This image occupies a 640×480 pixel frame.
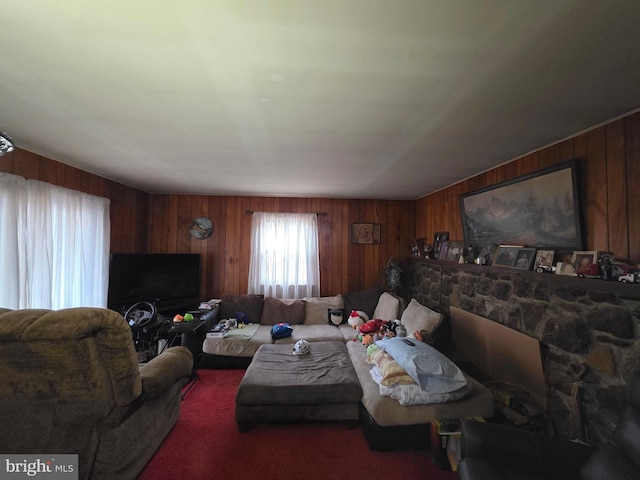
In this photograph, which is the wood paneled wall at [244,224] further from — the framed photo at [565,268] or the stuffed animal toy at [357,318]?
the framed photo at [565,268]

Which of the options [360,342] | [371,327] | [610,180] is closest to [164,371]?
[360,342]

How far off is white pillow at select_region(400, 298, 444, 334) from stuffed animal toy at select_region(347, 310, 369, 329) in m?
0.60

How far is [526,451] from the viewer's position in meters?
1.26

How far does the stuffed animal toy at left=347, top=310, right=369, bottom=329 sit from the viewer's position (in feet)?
11.4

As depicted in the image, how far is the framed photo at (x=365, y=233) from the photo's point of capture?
4.26m

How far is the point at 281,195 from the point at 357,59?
10.2 feet

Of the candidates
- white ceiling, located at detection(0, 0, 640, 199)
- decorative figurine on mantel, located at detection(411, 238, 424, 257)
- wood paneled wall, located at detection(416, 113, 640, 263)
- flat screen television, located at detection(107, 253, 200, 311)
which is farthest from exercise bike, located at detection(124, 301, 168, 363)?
wood paneled wall, located at detection(416, 113, 640, 263)

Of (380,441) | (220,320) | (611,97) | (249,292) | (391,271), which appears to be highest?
(611,97)

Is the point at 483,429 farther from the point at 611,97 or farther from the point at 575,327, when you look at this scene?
the point at 611,97

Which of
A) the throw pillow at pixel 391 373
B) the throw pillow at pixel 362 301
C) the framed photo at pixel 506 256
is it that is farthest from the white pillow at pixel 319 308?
the framed photo at pixel 506 256

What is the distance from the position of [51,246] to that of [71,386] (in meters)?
1.92

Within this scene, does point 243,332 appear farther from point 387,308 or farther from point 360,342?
point 387,308

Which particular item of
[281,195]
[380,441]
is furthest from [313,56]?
[281,195]

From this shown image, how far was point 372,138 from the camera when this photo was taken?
1875mm
